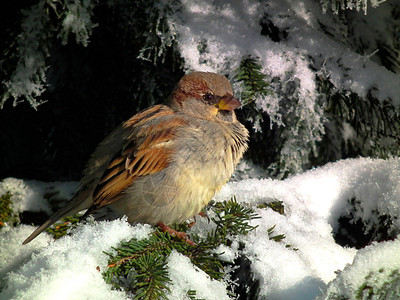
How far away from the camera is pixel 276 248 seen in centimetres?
177

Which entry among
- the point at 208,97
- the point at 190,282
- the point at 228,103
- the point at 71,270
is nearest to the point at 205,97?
the point at 208,97

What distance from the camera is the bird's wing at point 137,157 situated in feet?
7.12

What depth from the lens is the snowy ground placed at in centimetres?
132

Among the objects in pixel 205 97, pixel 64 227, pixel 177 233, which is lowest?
pixel 64 227

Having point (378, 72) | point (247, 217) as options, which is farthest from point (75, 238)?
point (378, 72)

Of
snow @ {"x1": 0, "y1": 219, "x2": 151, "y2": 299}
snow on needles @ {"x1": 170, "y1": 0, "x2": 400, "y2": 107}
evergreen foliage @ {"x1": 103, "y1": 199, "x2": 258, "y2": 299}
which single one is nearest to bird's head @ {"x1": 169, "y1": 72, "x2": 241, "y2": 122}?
snow on needles @ {"x1": 170, "y1": 0, "x2": 400, "y2": 107}

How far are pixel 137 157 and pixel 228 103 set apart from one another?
1.79 ft

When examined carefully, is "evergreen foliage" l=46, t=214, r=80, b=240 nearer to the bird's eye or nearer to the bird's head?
the bird's head

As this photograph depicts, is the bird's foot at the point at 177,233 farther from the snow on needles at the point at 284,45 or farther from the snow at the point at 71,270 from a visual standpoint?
the snow on needles at the point at 284,45

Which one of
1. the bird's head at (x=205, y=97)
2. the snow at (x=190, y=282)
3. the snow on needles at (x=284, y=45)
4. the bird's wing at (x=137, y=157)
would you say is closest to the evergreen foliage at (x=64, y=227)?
the bird's wing at (x=137, y=157)

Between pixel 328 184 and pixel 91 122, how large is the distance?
5.32 ft

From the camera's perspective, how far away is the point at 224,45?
8.16 ft

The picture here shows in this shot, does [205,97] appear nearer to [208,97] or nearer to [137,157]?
[208,97]

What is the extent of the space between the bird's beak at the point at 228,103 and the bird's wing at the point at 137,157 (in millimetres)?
237
